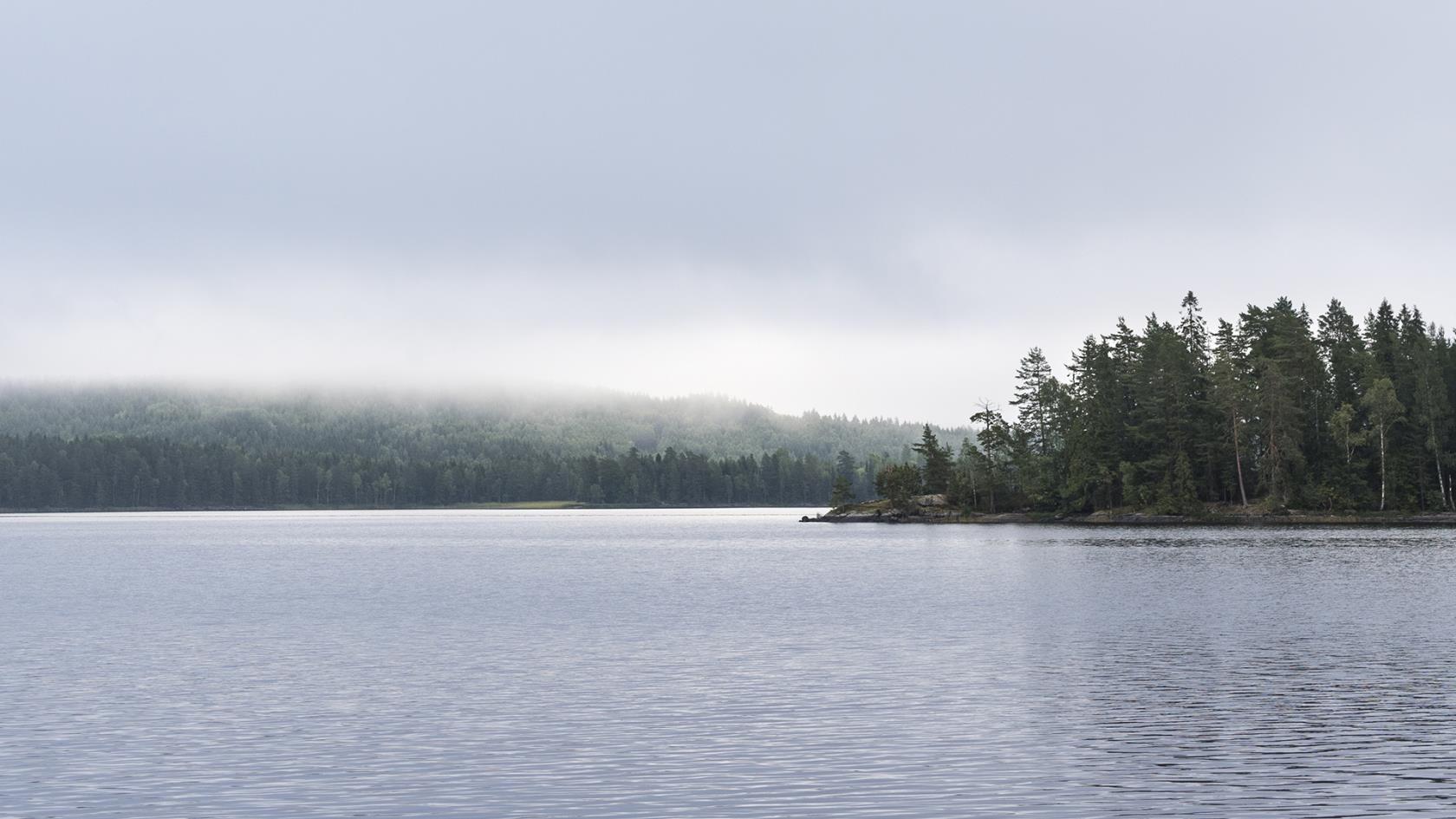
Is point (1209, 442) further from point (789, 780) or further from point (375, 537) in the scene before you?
point (789, 780)

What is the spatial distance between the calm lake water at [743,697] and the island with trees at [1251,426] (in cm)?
7190

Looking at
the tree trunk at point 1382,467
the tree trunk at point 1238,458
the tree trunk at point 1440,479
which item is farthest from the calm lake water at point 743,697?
the tree trunk at point 1440,479

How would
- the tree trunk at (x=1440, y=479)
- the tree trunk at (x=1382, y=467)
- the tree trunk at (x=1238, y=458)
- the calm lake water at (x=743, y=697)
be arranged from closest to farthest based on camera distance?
the calm lake water at (x=743, y=697)
the tree trunk at (x=1382, y=467)
the tree trunk at (x=1440, y=479)
the tree trunk at (x=1238, y=458)

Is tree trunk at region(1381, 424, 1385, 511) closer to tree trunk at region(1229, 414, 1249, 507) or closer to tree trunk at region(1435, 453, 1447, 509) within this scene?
tree trunk at region(1435, 453, 1447, 509)

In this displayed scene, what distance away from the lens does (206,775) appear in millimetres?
26453

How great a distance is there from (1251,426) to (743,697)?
132m

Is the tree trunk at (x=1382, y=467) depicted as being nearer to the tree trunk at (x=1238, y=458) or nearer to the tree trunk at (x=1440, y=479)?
the tree trunk at (x=1440, y=479)

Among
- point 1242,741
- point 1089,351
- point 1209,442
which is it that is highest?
point 1089,351

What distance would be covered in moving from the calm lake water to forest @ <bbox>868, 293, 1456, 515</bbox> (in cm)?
7241

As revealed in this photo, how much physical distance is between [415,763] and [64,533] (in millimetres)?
190001

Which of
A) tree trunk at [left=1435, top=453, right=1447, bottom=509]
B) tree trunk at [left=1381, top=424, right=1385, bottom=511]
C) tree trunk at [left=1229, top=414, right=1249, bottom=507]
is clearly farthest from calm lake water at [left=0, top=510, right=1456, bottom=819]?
tree trunk at [left=1435, top=453, right=1447, bottom=509]

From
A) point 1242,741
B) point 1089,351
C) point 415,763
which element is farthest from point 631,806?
point 1089,351

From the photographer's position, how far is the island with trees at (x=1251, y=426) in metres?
148

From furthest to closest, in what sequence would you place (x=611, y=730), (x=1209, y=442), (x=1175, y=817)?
1. (x=1209, y=442)
2. (x=611, y=730)
3. (x=1175, y=817)
